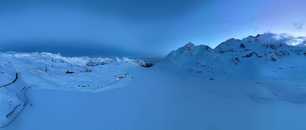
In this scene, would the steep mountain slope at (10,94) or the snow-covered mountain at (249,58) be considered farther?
the snow-covered mountain at (249,58)

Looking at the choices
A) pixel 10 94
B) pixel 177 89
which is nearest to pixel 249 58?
pixel 177 89

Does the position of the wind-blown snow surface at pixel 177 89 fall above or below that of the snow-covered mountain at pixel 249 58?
below

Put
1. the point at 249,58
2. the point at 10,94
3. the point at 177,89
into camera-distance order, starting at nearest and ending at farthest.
→ 1. the point at 10,94
2. the point at 177,89
3. the point at 249,58

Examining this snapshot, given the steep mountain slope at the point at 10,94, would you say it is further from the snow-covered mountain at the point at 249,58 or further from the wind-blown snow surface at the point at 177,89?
the snow-covered mountain at the point at 249,58

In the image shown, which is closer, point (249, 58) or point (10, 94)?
point (10, 94)

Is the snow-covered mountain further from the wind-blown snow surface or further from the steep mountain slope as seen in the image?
the steep mountain slope

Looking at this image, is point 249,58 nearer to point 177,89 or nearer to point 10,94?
point 177,89

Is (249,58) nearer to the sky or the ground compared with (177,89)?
nearer to the sky

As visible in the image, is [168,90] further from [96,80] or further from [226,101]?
[96,80]

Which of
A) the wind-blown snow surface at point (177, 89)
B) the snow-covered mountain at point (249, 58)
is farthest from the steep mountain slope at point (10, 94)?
the snow-covered mountain at point (249, 58)

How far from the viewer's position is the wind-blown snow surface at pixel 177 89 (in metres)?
5.41

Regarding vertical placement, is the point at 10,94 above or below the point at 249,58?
below

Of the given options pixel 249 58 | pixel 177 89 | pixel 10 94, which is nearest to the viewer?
pixel 10 94

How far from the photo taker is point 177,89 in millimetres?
7191
